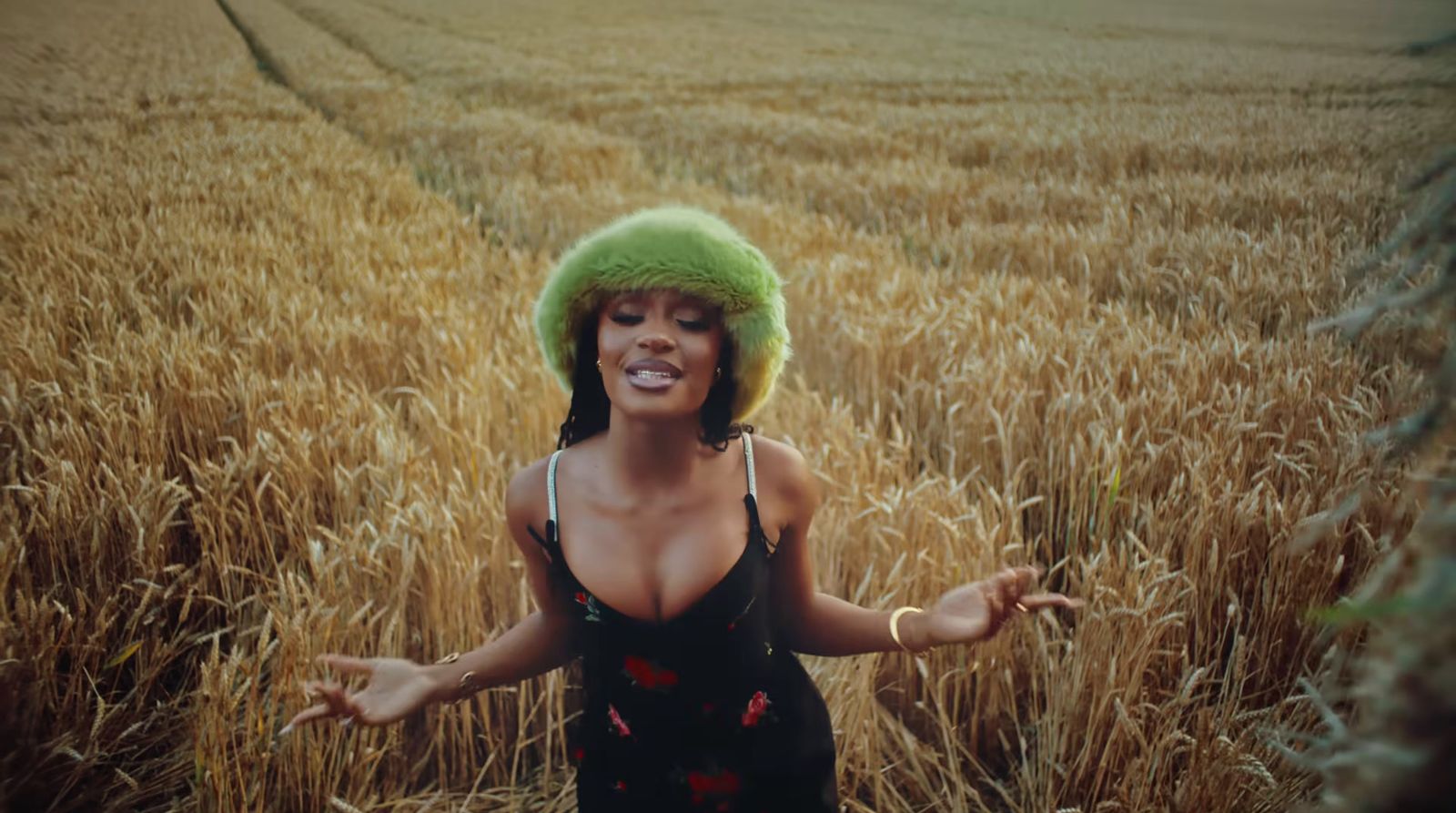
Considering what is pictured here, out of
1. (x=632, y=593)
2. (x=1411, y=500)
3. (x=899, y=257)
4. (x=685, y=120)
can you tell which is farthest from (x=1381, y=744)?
(x=685, y=120)

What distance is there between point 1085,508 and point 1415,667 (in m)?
1.50

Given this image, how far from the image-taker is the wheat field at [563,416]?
1.16 m

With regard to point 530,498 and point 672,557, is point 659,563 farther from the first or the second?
point 530,498

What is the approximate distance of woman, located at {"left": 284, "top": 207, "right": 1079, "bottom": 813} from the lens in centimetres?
79

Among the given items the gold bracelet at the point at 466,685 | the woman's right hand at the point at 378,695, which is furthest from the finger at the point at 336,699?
the gold bracelet at the point at 466,685

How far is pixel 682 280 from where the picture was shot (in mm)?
766

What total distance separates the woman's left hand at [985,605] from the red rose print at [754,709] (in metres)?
0.19

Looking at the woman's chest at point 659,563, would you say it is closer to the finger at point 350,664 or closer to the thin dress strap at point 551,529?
the thin dress strap at point 551,529

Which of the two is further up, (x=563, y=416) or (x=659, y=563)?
(x=659, y=563)

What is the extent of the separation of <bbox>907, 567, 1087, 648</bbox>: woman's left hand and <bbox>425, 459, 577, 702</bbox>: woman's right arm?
0.40 metres

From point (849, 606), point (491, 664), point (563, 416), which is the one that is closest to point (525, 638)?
point (491, 664)

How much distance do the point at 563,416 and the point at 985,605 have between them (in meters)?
1.27

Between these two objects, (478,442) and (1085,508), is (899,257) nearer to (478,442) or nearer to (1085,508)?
(1085,508)

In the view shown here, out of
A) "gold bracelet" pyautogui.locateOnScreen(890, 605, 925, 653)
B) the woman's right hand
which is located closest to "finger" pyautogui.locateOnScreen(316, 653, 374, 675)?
the woman's right hand
